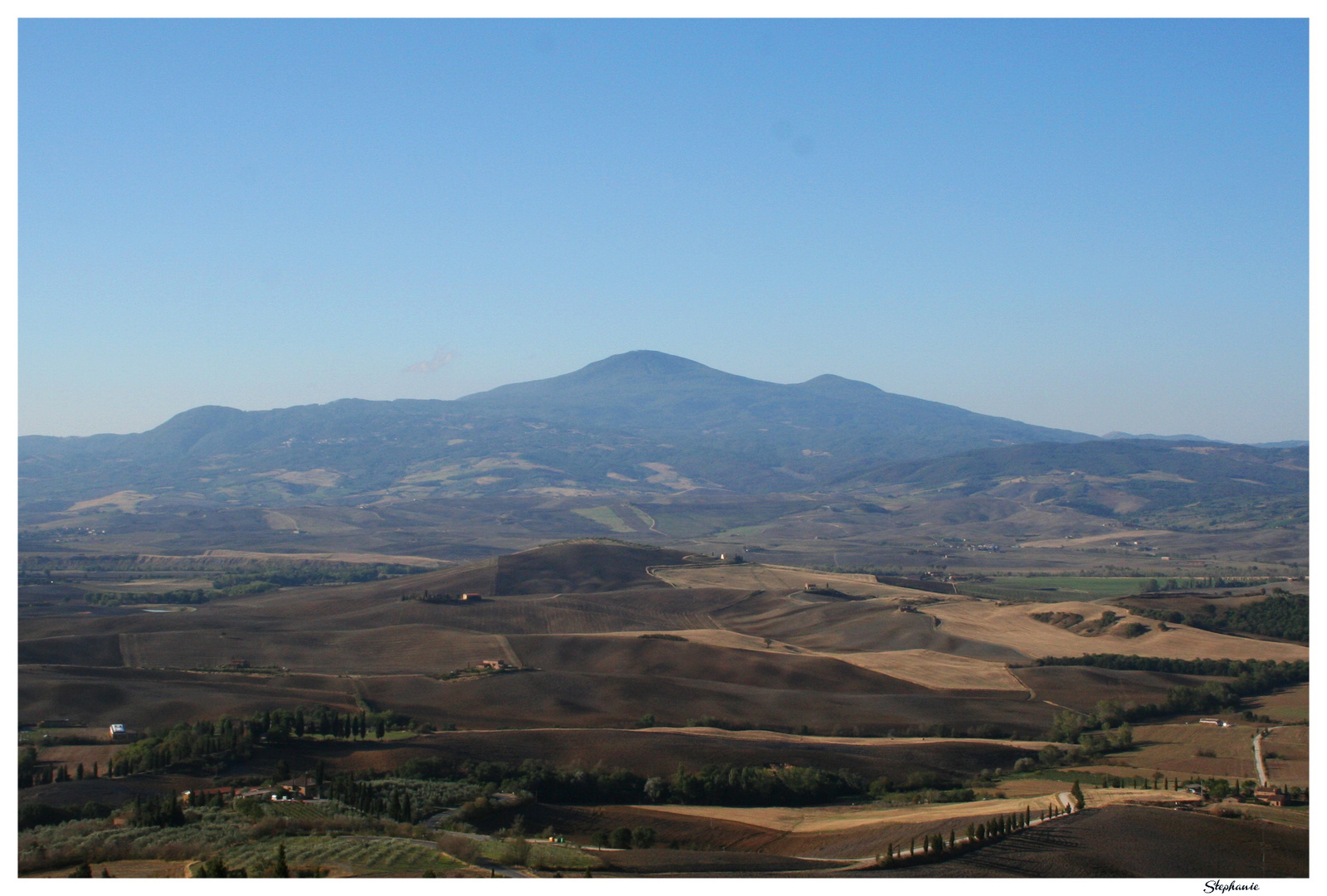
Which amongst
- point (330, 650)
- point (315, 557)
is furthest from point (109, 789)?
point (315, 557)

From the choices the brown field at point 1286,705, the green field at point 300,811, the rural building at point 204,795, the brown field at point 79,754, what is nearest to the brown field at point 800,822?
the green field at point 300,811

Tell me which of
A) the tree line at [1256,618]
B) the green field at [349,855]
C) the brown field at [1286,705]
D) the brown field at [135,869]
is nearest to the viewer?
the brown field at [135,869]

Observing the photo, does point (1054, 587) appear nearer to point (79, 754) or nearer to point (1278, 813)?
point (1278, 813)

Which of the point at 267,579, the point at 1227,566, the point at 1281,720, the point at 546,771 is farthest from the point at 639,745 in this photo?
the point at 1227,566

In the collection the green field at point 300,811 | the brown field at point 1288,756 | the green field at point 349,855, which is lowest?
the brown field at point 1288,756

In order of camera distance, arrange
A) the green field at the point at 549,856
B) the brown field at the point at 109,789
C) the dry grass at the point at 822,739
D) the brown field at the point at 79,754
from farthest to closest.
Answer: the dry grass at the point at 822,739 → the brown field at the point at 79,754 → the brown field at the point at 109,789 → the green field at the point at 549,856

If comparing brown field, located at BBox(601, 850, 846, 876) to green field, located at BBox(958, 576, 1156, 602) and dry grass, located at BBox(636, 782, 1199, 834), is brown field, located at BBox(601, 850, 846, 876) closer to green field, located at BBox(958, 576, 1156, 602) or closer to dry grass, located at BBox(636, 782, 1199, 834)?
dry grass, located at BBox(636, 782, 1199, 834)

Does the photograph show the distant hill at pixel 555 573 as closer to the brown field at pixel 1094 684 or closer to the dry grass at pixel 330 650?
the dry grass at pixel 330 650
